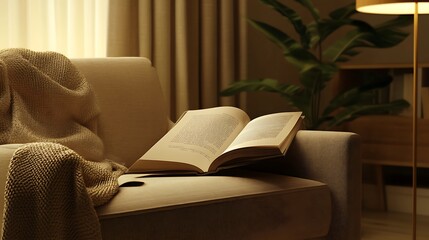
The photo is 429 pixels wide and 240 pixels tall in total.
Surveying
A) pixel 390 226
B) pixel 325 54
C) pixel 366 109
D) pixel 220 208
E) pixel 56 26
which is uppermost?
pixel 56 26

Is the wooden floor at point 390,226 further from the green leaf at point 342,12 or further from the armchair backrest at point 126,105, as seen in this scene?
the armchair backrest at point 126,105

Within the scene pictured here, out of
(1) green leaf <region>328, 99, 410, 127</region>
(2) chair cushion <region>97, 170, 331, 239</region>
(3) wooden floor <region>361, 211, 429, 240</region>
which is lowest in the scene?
(3) wooden floor <region>361, 211, 429, 240</region>

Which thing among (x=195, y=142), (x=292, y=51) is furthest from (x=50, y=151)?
(x=292, y=51)

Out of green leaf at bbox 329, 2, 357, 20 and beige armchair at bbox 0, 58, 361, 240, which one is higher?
green leaf at bbox 329, 2, 357, 20

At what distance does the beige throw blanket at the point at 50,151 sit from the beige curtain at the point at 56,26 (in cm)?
57

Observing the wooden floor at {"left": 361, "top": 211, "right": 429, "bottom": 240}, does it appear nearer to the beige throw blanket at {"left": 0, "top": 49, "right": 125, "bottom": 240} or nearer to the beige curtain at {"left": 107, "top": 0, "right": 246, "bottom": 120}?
the beige curtain at {"left": 107, "top": 0, "right": 246, "bottom": 120}

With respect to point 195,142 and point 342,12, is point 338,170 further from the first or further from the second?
point 342,12

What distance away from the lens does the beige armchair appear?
1932mm

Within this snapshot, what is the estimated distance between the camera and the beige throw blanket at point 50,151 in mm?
1729

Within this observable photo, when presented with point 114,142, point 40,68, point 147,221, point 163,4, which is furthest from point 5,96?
point 163,4

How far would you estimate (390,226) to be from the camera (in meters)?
3.64

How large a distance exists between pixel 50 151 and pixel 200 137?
73cm

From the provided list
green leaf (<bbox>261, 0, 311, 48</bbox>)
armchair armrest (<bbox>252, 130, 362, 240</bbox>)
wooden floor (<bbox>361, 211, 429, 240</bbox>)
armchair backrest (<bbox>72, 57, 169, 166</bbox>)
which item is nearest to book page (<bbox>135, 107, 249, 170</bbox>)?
armchair backrest (<bbox>72, 57, 169, 166</bbox>)

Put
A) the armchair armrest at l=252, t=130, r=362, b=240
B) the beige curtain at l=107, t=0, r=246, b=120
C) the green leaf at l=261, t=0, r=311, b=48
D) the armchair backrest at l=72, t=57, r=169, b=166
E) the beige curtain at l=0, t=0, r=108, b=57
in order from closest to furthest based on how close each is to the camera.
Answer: the armchair armrest at l=252, t=130, r=362, b=240 < the armchair backrest at l=72, t=57, r=169, b=166 < the beige curtain at l=0, t=0, r=108, b=57 < the beige curtain at l=107, t=0, r=246, b=120 < the green leaf at l=261, t=0, r=311, b=48
